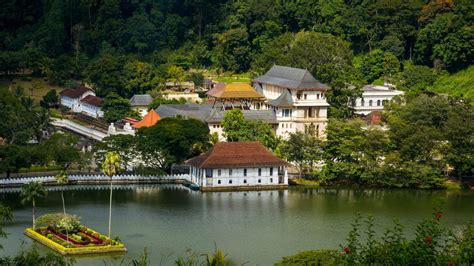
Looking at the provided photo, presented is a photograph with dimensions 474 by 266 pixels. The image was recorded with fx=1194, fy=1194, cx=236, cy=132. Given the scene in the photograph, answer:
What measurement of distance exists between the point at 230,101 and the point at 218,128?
564cm

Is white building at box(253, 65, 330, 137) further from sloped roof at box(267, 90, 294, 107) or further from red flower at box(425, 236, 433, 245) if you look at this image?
red flower at box(425, 236, 433, 245)

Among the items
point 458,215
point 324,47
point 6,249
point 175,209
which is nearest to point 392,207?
point 458,215

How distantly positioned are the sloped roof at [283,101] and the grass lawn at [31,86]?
2015 cm

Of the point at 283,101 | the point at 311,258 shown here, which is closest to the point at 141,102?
the point at 283,101

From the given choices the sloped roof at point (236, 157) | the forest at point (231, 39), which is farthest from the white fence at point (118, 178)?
the forest at point (231, 39)

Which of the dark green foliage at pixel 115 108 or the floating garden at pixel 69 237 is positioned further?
the dark green foliage at pixel 115 108

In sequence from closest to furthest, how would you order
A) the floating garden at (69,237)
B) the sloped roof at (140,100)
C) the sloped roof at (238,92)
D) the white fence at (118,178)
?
the floating garden at (69,237)
the white fence at (118,178)
the sloped roof at (238,92)
the sloped roof at (140,100)

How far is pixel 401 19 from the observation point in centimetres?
7388

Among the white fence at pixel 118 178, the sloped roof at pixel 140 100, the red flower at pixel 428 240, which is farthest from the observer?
the sloped roof at pixel 140 100

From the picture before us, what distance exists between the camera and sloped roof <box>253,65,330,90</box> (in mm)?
62562

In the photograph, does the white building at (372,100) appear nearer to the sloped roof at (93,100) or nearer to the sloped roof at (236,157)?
the sloped roof at (236,157)

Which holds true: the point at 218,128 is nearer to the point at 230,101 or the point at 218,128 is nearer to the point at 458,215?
the point at 230,101

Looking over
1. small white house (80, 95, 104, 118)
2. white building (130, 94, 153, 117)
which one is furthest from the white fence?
small white house (80, 95, 104, 118)

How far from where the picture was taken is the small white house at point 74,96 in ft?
241
